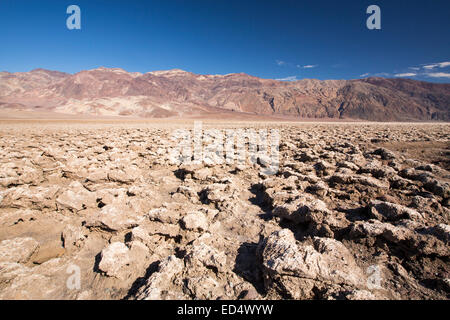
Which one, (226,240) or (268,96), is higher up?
(268,96)

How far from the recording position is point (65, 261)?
69.1 inches

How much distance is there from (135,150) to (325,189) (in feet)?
17.5

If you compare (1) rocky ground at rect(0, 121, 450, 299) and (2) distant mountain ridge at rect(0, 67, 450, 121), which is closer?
(1) rocky ground at rect(0, 121, 450, 299)

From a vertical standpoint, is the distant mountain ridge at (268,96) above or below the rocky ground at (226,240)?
above

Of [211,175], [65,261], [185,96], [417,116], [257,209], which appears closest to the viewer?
[65,261]

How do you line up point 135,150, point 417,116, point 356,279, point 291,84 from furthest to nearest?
point 291,84 < point 417,116 < point 135,150 < point 356,279

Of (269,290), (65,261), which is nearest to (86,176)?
(65,261)

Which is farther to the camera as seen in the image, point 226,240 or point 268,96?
point 268,96

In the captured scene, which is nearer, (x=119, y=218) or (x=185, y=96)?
(x=119, y=218)

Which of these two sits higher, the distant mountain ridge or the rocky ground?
the distant mountain ridge

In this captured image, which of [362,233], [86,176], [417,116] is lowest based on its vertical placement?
[362,233]

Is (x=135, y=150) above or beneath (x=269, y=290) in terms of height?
above

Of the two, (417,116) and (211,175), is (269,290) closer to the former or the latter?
(211,175)

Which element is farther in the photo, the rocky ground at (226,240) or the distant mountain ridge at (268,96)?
the distant mountain ridge at (268,96)
